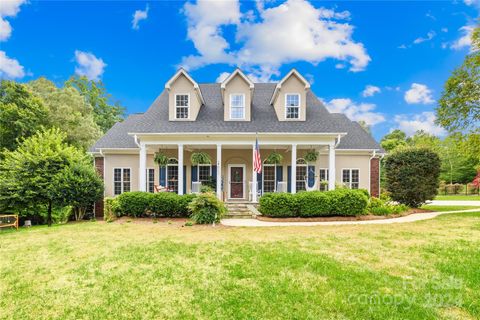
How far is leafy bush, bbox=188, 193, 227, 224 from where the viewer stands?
10938 millimetres

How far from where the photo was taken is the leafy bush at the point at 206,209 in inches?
431

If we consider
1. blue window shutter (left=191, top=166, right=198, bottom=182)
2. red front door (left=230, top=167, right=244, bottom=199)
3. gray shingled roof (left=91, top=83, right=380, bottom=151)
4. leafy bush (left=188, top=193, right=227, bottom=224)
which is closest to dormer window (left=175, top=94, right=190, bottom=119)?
gray shingled roof (left=91, top=83, right=380, bottom=151)

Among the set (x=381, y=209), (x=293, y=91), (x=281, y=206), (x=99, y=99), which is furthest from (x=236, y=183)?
(x=99, y=99)

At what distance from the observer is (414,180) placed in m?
14.6

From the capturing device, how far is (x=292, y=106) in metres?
15.4

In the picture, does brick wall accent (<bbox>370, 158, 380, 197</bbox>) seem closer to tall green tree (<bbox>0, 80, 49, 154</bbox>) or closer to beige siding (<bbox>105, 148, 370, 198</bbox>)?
beige siding (<bbox>105, 148, 370, 198</bbox>)

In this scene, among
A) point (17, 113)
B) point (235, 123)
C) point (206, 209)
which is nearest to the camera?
point (206, 209)

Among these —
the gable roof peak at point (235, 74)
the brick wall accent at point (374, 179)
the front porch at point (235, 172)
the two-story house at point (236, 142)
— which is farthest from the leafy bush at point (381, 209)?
the gable roof peak at point (235, 74)

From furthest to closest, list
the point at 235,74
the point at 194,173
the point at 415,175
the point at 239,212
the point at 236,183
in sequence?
the point at 236,183 < the point at 194,173 < the point at 235,74 < the point at 415,175 < the point at 239,212

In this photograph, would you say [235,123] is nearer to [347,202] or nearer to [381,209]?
[347,202]

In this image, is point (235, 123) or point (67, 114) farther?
point (67, 114)

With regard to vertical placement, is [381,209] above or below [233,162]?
below

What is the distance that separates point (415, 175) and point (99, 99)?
42880mm

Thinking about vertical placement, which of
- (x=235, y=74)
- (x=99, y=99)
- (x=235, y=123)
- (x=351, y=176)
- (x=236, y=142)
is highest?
(x=99, y=99)
